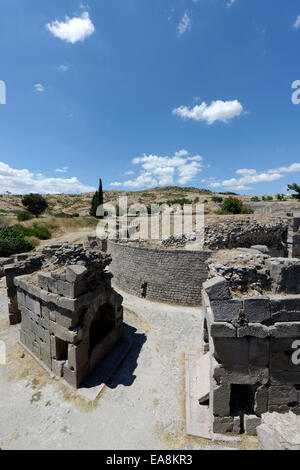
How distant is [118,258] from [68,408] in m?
9.15

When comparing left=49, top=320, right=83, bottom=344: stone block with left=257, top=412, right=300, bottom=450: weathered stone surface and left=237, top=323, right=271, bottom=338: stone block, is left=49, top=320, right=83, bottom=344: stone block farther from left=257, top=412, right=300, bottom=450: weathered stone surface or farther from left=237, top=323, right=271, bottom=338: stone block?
left=257, top=412, right=300, bottom=450: weathered stone surface

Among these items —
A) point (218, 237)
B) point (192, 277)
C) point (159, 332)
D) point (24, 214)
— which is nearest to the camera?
point (159, 332)

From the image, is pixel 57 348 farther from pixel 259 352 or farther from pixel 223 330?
pixel 259 352

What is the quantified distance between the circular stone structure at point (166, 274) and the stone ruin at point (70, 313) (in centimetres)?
443

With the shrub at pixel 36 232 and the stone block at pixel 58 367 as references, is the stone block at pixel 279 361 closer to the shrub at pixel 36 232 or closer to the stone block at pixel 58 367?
the stone block at pixel 58 367

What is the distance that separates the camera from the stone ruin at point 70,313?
18.6 ft

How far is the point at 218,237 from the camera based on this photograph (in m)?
13.2

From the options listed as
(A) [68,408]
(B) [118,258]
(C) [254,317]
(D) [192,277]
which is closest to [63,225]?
(B) [118,258]

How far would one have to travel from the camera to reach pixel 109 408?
5.30 metres

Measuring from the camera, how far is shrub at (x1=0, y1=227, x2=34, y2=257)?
18.9 m

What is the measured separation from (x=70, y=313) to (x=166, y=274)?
22.6ft

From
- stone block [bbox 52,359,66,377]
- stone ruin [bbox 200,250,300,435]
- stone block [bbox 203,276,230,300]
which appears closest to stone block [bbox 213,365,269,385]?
stone ruin [bbox 200,250,300,435]

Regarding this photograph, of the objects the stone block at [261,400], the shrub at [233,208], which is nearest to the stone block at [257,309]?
the stone block at [261,400]
